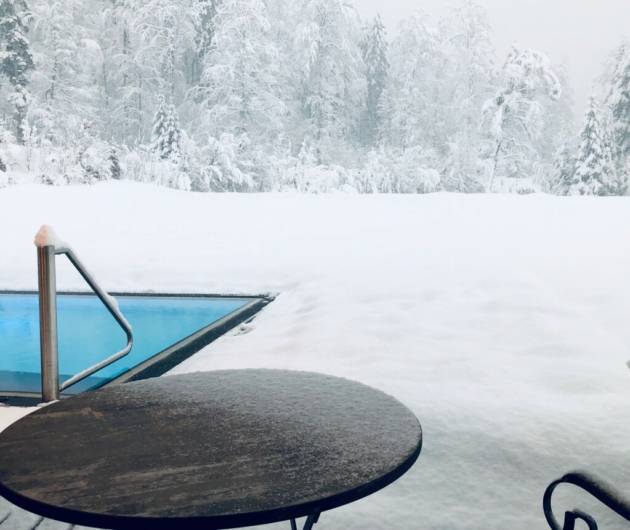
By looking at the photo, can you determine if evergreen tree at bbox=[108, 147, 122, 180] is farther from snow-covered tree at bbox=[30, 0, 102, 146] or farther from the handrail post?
the handrail post

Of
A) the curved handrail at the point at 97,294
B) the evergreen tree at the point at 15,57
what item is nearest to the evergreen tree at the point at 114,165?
the evergreen tree at the point at 15,57

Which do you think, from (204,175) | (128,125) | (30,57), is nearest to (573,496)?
(204,175)

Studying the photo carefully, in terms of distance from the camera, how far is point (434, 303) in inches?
153

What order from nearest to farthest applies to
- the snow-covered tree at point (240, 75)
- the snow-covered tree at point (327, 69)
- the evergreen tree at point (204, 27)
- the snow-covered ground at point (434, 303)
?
the snow-covered ground at point (434, 303), the snow-covered tree at point (240, 75), the evergreen tree at point (204, 27), the snow-covered tree at point (327, 69)

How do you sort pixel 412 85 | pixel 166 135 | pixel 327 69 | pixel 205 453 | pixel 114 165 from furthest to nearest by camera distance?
pixel 412 85, pixel 327 69, pixel 166 135, pixel 114 165, pixel 205 453

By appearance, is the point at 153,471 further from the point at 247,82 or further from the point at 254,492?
the point at 247,82

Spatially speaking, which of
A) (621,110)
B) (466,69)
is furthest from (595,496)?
(466,69)

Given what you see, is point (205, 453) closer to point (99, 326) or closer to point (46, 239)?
point (46, 239)

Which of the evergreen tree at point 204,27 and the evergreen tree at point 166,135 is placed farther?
the evergreen tree at point 204,27

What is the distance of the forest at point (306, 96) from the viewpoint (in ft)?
50.9

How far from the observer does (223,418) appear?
1.00 meters

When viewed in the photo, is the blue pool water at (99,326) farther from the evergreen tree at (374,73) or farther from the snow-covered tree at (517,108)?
the evergreen tree at (374,73)

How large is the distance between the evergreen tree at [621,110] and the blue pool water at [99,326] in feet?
53.5

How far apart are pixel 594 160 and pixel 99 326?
15.3 m
